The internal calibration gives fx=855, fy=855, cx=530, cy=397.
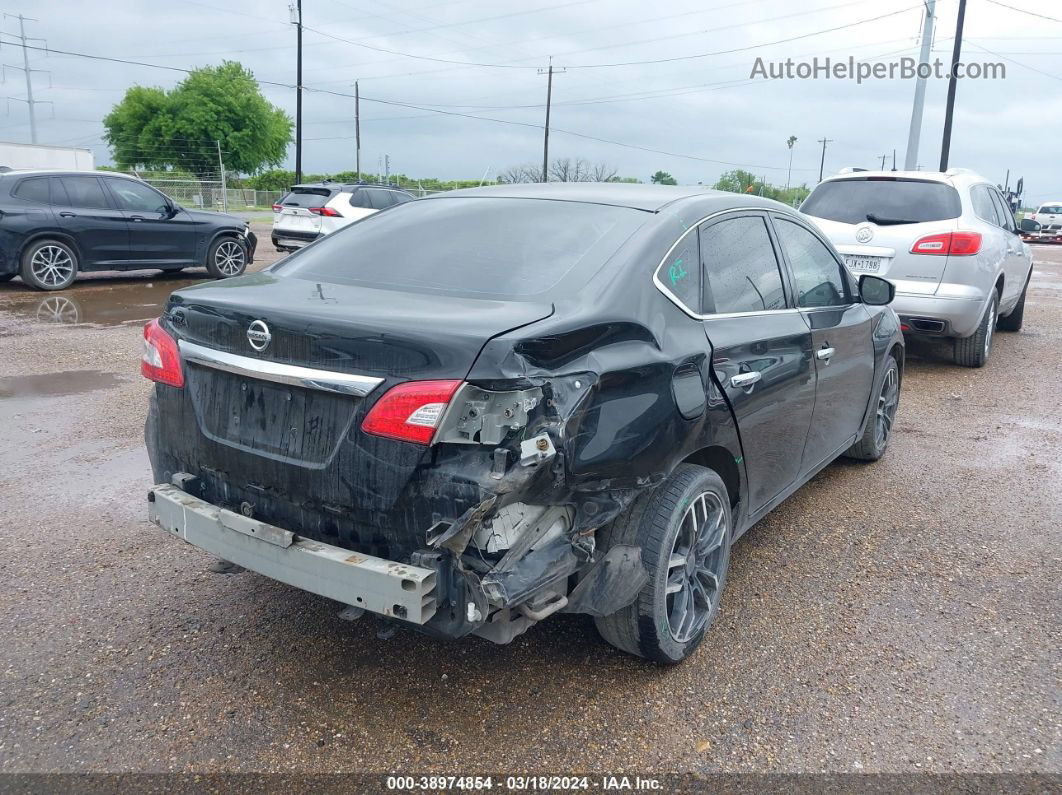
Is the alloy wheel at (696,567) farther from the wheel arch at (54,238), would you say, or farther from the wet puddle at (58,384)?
the wheel arch at (54,238)

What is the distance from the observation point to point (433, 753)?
2.57 metres

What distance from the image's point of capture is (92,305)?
431 inches

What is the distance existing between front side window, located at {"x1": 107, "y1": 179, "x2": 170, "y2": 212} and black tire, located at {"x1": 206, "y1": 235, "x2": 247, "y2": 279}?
99 centimetres

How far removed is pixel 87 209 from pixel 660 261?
11176 mm

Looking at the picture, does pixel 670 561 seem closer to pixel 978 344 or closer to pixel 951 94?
pixel 978 344

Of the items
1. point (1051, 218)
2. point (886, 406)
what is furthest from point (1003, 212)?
point (1051, 218)

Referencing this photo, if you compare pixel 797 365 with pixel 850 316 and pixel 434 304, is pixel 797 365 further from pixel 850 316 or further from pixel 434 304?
pixel 434 304

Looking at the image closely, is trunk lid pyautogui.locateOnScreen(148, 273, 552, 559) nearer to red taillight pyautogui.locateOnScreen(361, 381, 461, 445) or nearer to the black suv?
red taillight pyautogui.locateOnScreen(361, 381, 461, 445)

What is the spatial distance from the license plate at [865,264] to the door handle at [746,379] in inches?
194

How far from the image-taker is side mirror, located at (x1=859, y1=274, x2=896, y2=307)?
4621mm

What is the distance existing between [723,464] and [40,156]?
133ft

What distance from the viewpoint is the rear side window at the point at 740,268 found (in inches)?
130

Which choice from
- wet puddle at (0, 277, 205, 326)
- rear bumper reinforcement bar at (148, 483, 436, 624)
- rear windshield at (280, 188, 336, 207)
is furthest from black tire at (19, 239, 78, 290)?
rear bumper reinforcement bar at (148, 483, 436, 624)

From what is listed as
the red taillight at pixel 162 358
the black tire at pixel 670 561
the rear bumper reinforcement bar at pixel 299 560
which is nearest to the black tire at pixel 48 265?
the red taillight at pixel 162 358
